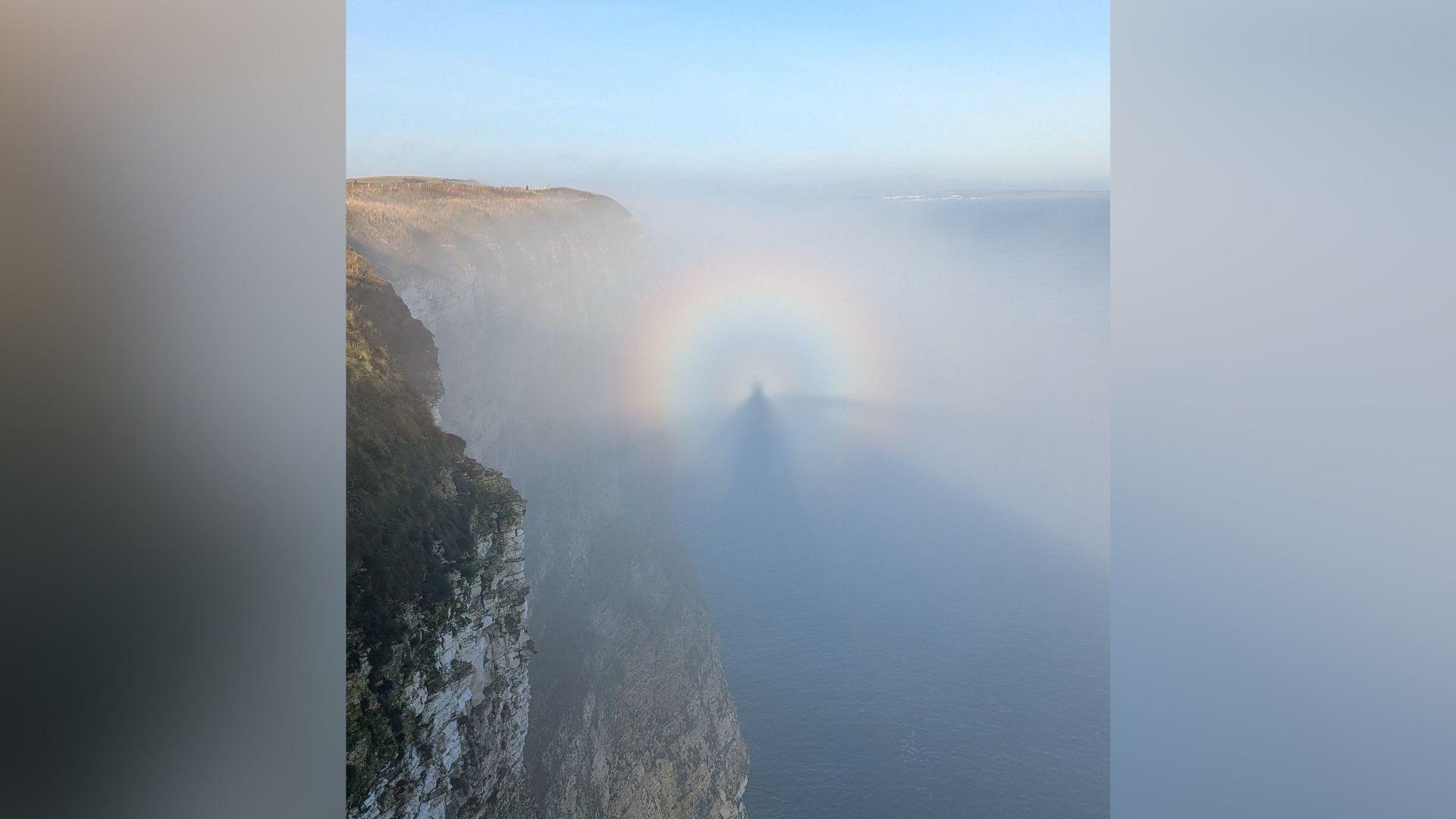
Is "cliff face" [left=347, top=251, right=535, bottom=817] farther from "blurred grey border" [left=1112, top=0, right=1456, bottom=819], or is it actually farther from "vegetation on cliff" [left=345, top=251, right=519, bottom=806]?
"blurred grey border" [left=1112, top=0, right=1456, bottom=819]

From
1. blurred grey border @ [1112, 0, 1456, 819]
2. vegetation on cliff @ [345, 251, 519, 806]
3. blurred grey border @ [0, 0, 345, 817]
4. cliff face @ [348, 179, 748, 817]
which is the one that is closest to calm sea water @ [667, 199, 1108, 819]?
cliff face @ [348, 179, 748, 817]

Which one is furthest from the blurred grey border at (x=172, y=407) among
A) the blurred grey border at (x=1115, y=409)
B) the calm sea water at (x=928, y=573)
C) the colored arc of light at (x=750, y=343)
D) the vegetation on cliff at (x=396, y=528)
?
the colored arc of light at (x=750, y=343)

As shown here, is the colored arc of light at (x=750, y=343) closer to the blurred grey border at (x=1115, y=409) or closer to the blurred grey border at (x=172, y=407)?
the blurred grey border at (x=1115, y=409)

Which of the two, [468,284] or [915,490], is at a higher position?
[468,284]

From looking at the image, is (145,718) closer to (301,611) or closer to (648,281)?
(301,611)

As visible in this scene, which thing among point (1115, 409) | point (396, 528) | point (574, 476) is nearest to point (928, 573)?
point (574, 476)

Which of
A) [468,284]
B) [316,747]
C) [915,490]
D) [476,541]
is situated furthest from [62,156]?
[915,490]
